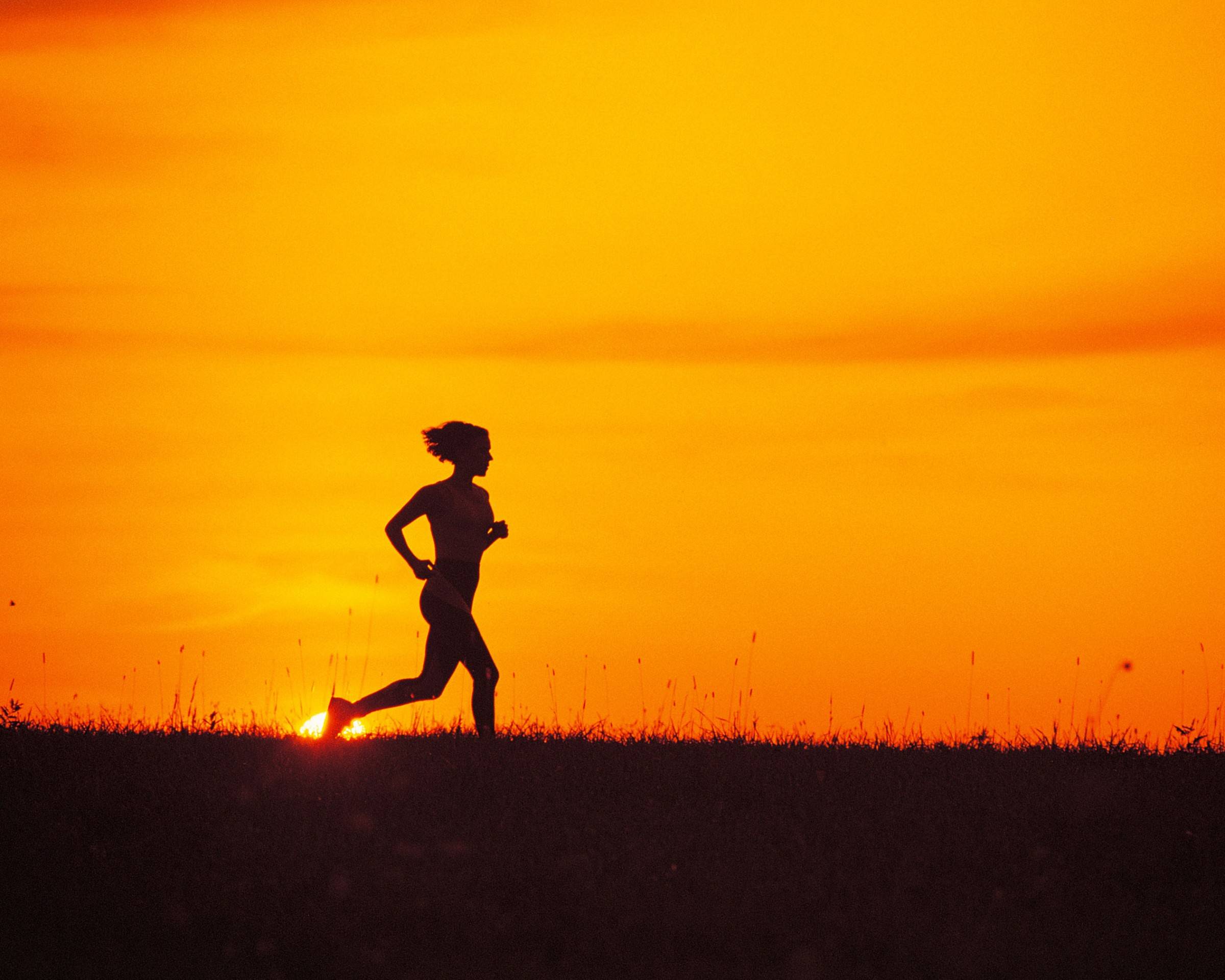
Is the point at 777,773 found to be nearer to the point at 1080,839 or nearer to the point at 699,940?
the point at 1080,839

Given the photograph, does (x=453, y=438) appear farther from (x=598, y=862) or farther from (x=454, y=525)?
(x=598, y=862)

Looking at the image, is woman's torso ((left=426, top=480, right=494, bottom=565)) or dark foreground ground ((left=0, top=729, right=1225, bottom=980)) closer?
dark foreground ground ((left=0, top=729, right=1225, bottom=980))

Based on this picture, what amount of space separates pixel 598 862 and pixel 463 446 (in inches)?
139

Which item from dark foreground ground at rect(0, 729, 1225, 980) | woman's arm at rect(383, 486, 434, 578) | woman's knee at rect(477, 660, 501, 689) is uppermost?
woman's arm at rect(383, 486, 434, 578)

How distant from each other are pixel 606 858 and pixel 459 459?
11.3ft

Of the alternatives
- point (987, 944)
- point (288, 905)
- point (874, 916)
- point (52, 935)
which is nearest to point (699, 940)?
point (874, 916)

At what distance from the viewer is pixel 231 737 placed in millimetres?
10891

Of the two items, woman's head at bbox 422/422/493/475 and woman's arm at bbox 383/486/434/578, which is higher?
woman's head at bbox 422/422/493/475

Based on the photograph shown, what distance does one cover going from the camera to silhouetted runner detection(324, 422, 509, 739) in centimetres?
1029

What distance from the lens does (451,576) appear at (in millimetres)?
10344

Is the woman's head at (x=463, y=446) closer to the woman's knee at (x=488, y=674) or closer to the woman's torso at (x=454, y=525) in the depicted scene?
the woman's torso at (x=454, y=525)

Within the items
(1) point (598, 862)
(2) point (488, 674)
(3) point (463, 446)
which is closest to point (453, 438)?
(3) point (463, 446)

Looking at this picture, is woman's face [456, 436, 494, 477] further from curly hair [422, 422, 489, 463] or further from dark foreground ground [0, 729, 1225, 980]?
dark foreground ground [0, 729, 1225, 980]

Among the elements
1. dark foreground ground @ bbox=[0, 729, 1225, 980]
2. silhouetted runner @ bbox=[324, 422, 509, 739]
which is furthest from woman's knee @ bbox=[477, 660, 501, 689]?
dark foreground ground @ bbox=[0, 729, 1225, 980]
